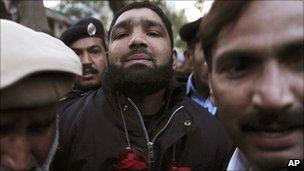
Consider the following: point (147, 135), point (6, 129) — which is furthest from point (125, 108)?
point (6, 129)

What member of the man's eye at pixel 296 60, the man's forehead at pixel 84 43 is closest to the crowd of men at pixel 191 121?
the man's eye at pixel 296 60

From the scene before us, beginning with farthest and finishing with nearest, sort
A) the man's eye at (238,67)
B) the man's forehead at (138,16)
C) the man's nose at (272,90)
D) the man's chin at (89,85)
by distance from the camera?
1. the man's chin at (89,85)
2. the man's forehead at (138,16)
3. the man's eye at (238,67)
4. the man's nose at (272,90)

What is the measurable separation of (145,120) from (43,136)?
3.19 ft

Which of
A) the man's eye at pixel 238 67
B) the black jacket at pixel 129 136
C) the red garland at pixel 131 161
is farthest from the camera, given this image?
the black jacket at pixel 129 136

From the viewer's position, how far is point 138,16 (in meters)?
2.62

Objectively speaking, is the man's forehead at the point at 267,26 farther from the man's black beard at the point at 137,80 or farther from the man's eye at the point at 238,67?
the man's black beard at the point at 137,80

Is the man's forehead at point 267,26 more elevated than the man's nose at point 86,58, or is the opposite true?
the man's nose at point 86,58

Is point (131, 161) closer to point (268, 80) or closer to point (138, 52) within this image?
point (138, 52)

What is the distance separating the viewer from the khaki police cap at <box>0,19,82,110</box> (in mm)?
1307

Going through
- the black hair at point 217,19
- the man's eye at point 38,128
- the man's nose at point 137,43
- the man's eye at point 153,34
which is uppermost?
the man's eye at point 153,34

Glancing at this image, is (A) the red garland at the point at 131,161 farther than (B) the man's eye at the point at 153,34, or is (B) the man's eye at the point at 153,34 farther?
(B) the man's eye at the point at 153,34

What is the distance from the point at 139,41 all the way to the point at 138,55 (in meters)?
0.08

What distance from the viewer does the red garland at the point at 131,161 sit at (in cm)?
202

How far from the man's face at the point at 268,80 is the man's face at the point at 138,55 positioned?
118 centimetres
